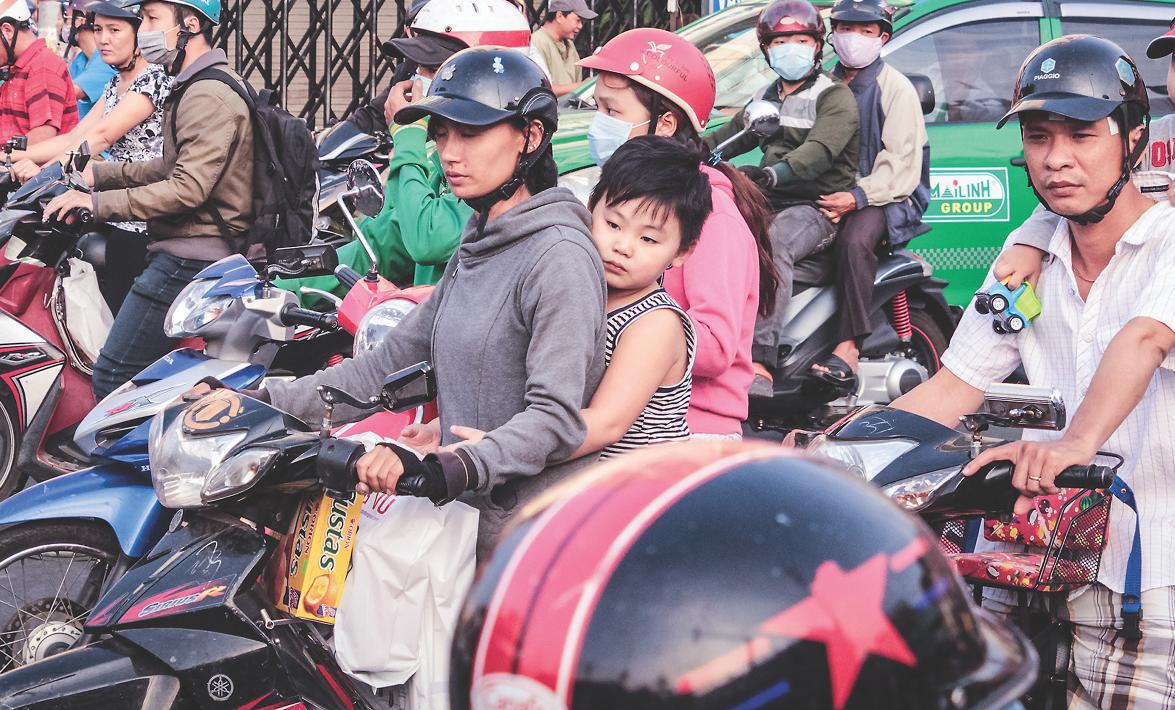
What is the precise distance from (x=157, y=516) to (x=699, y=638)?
9.01ft

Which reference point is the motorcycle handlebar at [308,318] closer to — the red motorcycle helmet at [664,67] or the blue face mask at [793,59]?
the red motorcycle helmet at [664,67]

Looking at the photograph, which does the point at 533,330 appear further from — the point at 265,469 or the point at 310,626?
the point at 310,626

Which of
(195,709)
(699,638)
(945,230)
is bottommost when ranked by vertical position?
(945,230)

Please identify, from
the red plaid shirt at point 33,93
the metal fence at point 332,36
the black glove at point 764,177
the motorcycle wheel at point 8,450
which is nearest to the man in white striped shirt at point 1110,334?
the black glove at point 764,177

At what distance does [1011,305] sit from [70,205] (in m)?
3.74

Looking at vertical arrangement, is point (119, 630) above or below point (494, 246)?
below

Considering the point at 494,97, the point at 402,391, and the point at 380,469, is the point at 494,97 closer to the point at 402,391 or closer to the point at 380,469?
the point at 402,391

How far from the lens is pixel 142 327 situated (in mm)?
5410

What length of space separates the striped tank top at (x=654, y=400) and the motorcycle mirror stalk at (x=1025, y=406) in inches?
25.7

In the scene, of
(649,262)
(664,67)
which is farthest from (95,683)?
(664,67)

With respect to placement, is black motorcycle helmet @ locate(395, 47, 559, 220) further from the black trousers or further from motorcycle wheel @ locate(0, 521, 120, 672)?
the black trousers

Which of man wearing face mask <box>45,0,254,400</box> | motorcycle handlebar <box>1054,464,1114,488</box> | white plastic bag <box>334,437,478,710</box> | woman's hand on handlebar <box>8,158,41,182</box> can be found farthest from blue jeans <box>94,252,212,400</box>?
motorcycle handlebar <box>1054,464,1114,488</box>

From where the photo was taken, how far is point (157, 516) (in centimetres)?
385

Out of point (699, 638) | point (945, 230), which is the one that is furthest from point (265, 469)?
point (945, 230)
